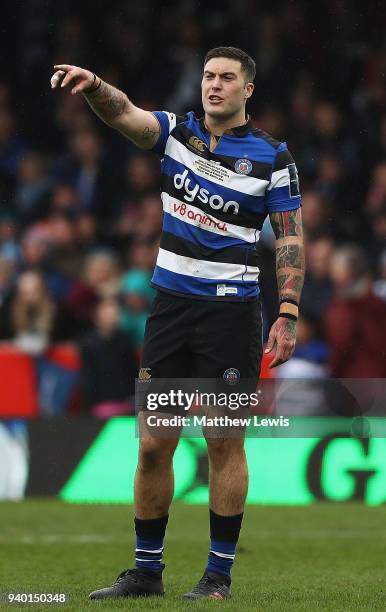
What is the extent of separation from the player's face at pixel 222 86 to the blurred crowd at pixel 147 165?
5.25m

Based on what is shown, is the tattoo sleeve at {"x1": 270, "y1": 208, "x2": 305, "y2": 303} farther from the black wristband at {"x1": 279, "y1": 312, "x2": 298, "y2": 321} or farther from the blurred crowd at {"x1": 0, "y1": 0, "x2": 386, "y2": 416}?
the blurred crowd at {"x1": 0, "y1": 0, "x2": 386, "y2": 416}

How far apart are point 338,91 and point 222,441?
32.2ft


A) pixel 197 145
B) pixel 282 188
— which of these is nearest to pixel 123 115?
pixel 197 145

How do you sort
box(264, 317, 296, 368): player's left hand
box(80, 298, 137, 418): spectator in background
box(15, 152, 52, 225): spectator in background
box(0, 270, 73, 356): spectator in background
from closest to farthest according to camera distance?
box(264, 317, 296, 368): player's left hand
box(80, 298, 137, 418): spectator in background
box(0, 270, 73, 356): spectator in background
box(15, 152, 52, 225): spectator in background

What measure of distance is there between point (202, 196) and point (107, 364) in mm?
5453

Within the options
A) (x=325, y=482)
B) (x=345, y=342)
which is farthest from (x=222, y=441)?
(x=345, y=342)


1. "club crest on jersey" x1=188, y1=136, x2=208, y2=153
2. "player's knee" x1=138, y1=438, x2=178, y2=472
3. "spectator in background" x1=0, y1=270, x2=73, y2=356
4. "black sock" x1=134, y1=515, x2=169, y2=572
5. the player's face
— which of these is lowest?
"black sock" x1=134, y1=515, x2=169, y2=572

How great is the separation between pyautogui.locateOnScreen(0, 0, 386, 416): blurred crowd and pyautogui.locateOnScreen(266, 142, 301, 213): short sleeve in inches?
202

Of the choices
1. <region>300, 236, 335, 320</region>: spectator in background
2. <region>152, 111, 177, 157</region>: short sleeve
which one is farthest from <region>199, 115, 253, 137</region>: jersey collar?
<region>300, 236, 335, 320</region>: spectator in background

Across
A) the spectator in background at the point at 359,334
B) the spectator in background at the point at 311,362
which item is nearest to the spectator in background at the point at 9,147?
the spectator in background at the point at 311,362

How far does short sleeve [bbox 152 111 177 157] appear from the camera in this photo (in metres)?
5.38

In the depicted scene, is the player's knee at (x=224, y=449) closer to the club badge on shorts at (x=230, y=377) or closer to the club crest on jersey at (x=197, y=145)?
the club badge on shorts at (x=230, y=377)

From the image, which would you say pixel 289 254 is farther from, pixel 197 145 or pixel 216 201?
pixel 197 145

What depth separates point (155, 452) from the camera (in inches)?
210
